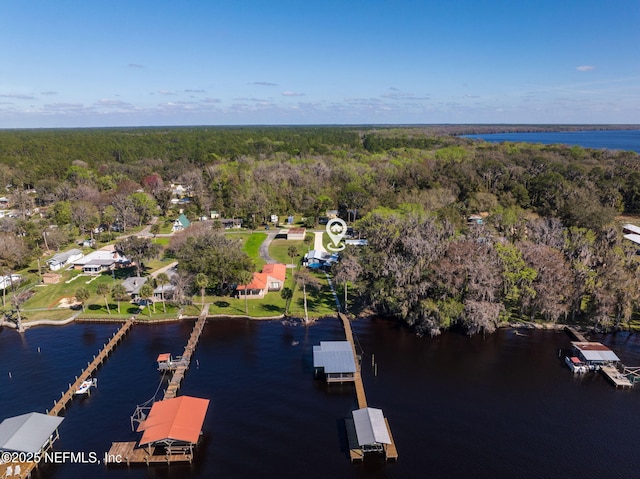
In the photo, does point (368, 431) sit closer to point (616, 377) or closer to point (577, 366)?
point (577, 366)

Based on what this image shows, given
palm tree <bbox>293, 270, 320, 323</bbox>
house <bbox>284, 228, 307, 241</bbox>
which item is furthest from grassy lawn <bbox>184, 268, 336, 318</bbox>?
house <bbox>284, 228, 307, 241</bbox>

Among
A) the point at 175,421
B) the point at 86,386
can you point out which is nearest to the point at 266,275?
the point at 86,386

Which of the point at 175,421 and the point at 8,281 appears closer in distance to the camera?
the point at 175,421

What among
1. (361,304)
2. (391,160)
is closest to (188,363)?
(361,304)

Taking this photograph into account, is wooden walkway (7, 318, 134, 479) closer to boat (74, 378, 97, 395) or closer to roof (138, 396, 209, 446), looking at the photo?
boat (74, 378, 97, 395)

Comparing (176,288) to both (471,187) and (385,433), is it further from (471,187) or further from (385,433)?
(471,187)

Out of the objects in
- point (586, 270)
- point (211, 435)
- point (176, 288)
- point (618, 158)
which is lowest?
point (211, 435)

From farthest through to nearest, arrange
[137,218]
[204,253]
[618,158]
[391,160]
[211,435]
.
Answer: [391,160]
[618,158]
[137,218]
[204,253]
[211,435]
